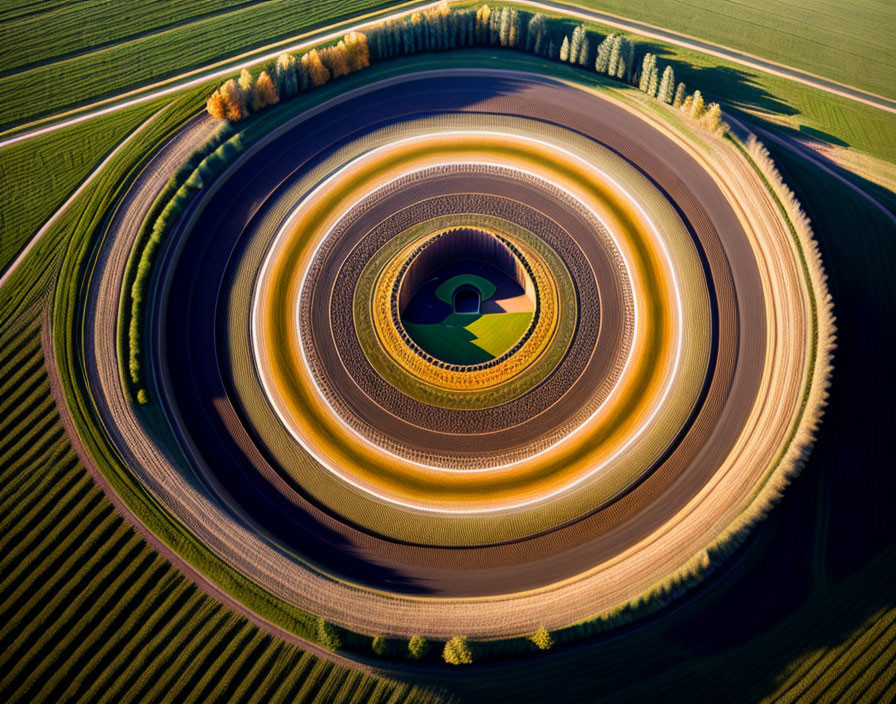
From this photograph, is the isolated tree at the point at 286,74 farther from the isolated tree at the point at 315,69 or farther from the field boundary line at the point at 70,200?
the field boundary line at the point at 70,200

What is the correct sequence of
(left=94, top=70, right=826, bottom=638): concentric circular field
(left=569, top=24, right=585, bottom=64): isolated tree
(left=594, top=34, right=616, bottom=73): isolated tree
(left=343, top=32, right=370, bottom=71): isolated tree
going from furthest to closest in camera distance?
(left=343, top=32, right=370, bottom=71): isolated tree < (left=569, top=24, right=585, bottom=64): isolated tree < (left=594, top=34, right=616, bottom=73): isolated tree < (left=94, top=70, right=826, bottom=638): concentric circular field

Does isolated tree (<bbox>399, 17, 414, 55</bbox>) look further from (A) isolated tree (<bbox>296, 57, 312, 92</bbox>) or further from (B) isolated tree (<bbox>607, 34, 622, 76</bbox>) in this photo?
(B) isolated tree (<bbox>607, 34, 622, 76</bbox>)

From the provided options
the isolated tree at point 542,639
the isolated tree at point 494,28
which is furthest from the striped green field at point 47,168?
the isolated tree at point 542,639

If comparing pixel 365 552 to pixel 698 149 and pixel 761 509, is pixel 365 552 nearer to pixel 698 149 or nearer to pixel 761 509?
pixel 761 509

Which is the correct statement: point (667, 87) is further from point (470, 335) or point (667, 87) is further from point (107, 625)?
point (107, 625)

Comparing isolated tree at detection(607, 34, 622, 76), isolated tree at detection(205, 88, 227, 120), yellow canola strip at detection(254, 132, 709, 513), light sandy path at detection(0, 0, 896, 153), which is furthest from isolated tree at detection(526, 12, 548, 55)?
isolated tree at detection(205, 88, 227, 120)

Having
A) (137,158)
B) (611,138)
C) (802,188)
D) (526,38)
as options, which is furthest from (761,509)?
(137,158)
